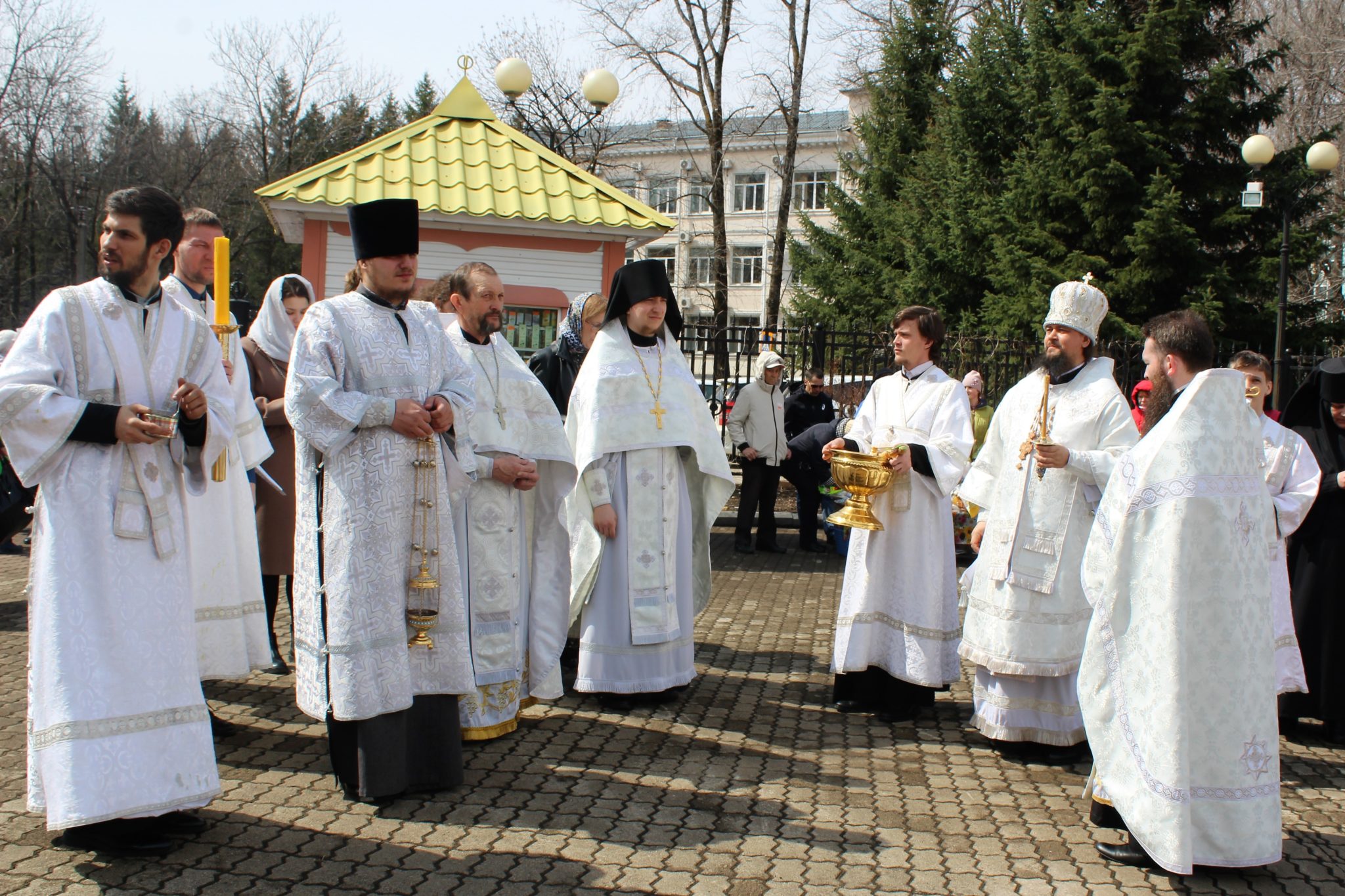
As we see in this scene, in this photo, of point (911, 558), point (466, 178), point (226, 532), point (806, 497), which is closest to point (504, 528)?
point (226, 532)

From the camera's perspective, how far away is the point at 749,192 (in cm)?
5297

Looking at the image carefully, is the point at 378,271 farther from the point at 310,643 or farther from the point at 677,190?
the point at 677,190

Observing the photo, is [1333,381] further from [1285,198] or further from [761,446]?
[1285,198]

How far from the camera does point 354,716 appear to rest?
4.10 metres

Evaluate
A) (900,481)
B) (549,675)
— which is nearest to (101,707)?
(549,675)

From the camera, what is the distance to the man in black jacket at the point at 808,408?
1198cm

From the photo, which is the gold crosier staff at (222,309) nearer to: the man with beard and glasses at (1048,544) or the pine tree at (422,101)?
the man with beard and glasses at (1048,544)

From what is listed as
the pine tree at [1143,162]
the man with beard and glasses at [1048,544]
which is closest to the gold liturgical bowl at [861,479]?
the man with beard and glasses at [1048,544]

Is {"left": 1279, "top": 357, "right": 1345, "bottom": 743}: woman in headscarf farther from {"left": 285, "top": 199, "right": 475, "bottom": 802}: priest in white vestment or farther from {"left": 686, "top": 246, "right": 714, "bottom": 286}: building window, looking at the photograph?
{"left": 686, "top": 246, "right": 714, "bottom": 286}: building window

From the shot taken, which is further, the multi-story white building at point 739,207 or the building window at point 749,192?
the building window at point 749,192

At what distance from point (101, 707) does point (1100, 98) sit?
713 inches

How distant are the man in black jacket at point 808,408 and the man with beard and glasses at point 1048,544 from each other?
6.66 meters

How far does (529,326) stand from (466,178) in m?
1.50

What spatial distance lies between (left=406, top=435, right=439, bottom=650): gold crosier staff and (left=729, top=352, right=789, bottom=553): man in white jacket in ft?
24.8
